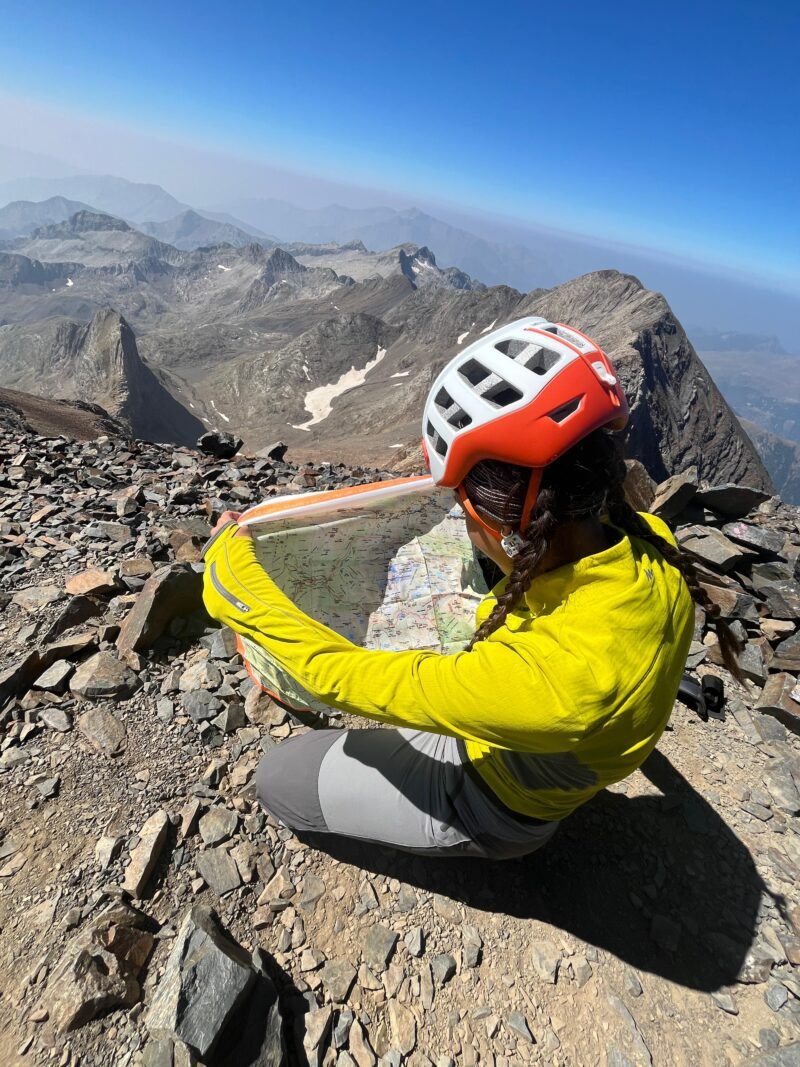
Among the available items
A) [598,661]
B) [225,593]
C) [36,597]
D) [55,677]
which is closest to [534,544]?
[598,661]

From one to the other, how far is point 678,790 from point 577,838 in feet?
4.27

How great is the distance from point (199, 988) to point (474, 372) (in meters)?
3.81

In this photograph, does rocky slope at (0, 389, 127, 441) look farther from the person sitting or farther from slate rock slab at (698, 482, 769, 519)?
the person sitting

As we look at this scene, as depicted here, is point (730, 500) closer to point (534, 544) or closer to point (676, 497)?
point (676, 497)

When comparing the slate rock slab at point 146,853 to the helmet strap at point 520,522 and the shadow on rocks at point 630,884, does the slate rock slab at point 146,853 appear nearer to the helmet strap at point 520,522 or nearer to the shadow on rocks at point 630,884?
the shadow on rocks at point 630,884

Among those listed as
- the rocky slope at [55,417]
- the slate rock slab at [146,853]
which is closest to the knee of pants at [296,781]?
the slate rock slab at [146,853]

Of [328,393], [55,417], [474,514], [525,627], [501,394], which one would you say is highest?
[501,394]

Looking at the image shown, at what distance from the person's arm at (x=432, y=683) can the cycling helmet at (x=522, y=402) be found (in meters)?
0.79

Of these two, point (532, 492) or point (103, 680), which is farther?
point (103, 680)

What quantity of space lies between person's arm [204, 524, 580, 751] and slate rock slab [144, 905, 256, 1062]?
5.73 feet

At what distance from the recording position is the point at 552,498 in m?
2.60

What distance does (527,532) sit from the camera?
2590 millimetres

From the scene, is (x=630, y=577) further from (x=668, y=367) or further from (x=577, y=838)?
(x=668, y=367)

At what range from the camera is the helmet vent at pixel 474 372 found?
10.0 feet
